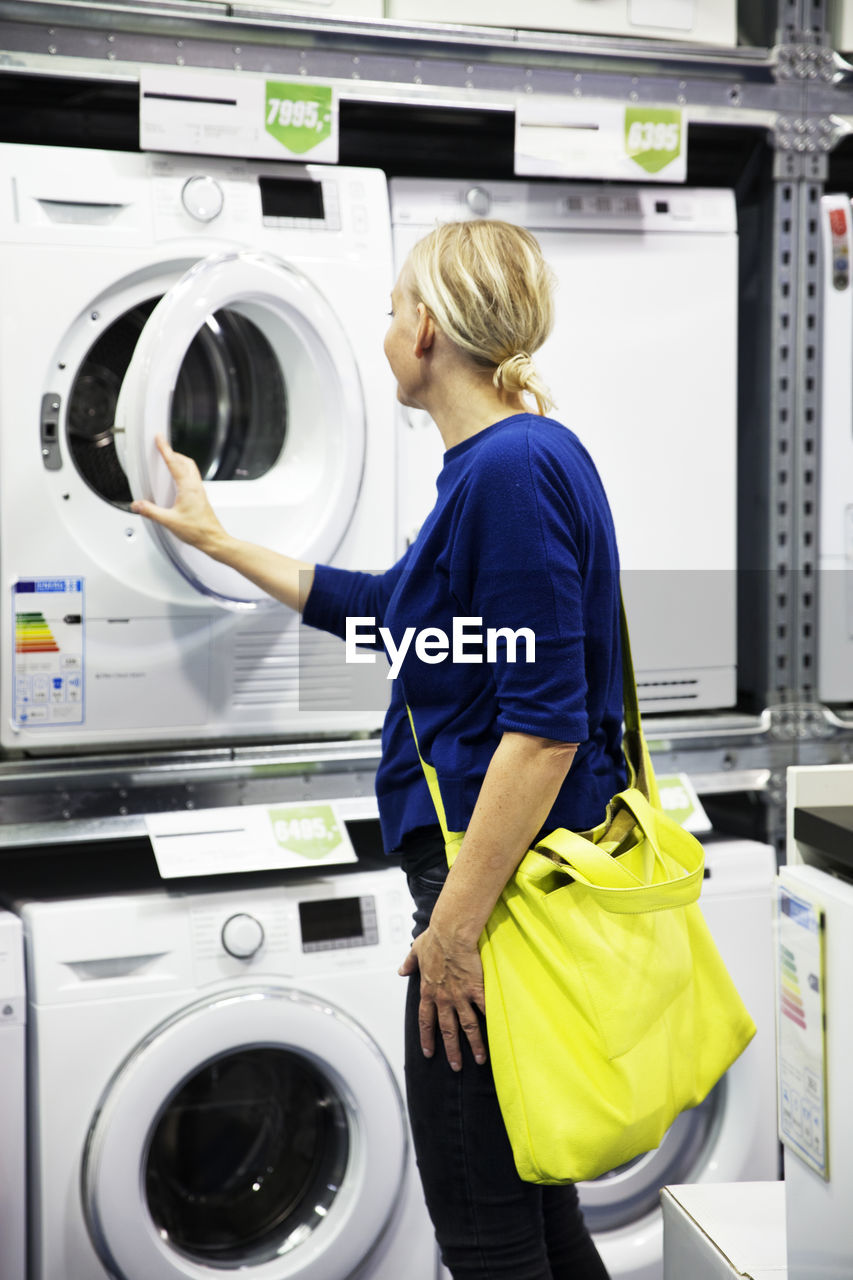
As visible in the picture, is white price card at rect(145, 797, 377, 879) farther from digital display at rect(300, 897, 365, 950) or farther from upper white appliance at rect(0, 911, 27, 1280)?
upper white appliance at rect(0, 911, 27, 1280)

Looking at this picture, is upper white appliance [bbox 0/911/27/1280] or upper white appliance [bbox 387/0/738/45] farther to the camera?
upper white appliance [bbox 387/0/738/45]

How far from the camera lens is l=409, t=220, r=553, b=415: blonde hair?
1.20 metres

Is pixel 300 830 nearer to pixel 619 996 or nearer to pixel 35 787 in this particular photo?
pixel 35 787

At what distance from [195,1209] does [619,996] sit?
1.04 meters

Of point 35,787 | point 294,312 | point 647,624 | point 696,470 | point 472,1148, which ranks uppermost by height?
point 294,312

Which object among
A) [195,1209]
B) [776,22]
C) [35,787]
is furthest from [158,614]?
[776,22]

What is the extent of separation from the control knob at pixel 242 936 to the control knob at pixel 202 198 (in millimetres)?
1016

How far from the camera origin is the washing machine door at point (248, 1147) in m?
1.63

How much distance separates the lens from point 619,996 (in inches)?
45.1

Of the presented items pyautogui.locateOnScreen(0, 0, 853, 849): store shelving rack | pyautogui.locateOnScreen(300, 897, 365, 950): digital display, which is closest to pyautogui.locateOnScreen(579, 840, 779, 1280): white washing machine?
pyautogui.locateOnScreen(0, 0, 853, 849): store shelving rack

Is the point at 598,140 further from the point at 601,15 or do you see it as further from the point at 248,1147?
the point at 248,1147

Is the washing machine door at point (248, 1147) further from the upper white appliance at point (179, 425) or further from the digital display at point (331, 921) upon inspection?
the upper white appliance at point (179, 425)

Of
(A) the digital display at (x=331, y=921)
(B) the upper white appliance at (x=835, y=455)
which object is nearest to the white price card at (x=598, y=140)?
(B) the upper white appliance at (x=835, y=455)

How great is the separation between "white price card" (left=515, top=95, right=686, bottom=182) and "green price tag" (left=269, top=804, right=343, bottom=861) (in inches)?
41.0
